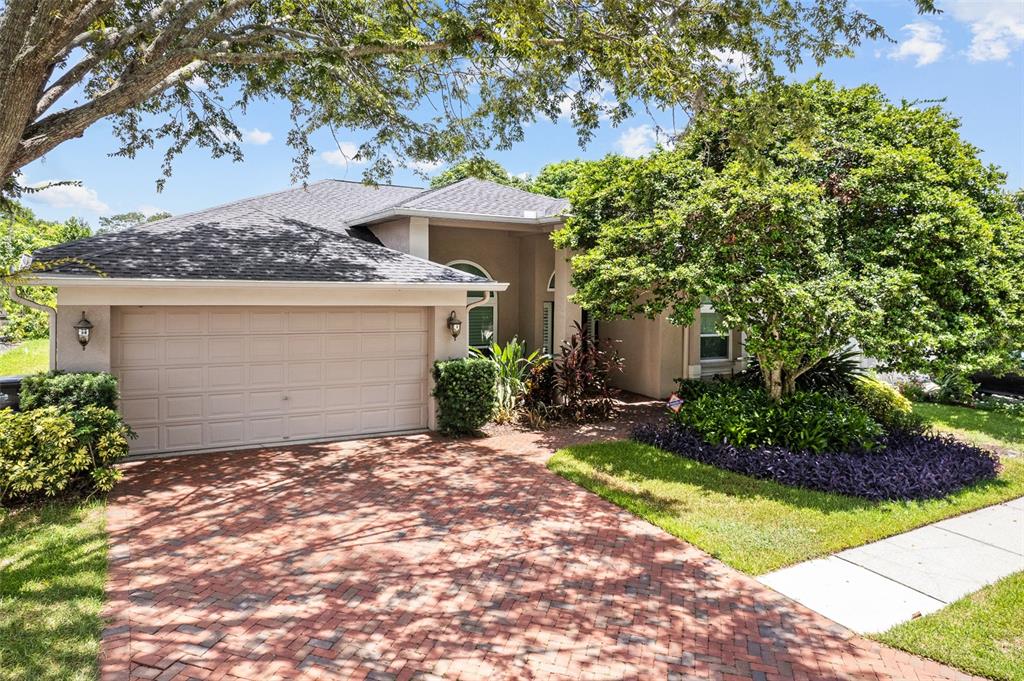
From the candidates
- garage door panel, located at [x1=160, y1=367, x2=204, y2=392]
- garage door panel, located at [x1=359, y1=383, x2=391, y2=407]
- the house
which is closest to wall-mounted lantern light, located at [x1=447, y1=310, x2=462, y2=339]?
the house

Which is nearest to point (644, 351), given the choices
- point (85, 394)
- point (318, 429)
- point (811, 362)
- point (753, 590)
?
point (811, 362)

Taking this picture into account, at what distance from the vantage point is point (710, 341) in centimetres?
1645

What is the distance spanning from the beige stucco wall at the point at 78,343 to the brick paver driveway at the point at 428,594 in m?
1.87

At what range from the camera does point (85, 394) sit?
786cm

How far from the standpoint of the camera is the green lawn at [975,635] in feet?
14.6

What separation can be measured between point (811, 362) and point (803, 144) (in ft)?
10.9

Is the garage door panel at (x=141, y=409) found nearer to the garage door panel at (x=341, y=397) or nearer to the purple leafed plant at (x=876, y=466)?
the garage door panel at (x=341, y=397)

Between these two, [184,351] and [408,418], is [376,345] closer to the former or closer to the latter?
[408,418]

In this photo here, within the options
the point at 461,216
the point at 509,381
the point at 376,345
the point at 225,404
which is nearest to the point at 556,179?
the point at 461,216

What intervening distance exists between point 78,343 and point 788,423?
10454 millimetres

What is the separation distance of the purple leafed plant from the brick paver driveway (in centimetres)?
256

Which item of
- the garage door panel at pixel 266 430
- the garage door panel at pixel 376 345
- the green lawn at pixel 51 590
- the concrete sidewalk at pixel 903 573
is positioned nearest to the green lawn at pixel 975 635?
the concrete sidewalk at pixel 903 573

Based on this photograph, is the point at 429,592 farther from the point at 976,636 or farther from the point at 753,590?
the point at 976,636

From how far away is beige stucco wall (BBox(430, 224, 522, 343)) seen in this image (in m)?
14.2
